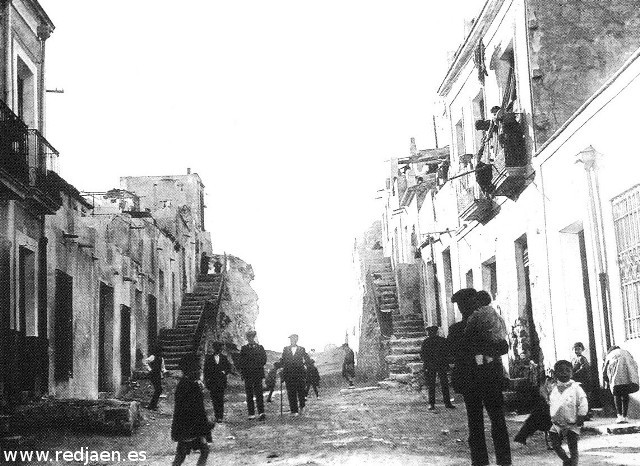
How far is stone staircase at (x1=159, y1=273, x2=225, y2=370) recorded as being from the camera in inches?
1131

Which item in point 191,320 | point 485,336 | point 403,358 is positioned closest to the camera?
point 485,336

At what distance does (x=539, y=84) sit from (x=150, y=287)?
15286 millimetres

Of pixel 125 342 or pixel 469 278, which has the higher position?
pixel 469 278

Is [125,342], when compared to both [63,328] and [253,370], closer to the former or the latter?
[63,328]

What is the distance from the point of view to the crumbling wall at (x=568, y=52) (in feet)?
53.4

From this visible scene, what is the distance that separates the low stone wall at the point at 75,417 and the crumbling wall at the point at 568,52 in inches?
331

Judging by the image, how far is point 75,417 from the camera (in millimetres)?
12781

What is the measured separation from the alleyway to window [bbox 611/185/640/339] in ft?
6.83

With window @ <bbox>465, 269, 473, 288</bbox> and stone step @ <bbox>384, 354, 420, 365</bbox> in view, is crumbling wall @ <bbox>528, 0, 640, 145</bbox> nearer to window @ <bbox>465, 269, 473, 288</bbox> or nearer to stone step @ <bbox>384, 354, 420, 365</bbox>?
window @ <bbox>465, 269, 473, 288</bbox>

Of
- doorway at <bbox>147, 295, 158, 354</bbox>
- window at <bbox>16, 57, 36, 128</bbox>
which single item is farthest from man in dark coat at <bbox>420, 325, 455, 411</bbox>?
doorway at <bbox>147, 295, 158, 354</bbox>

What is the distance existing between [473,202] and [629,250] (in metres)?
7.36

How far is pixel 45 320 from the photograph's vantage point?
16781 millimetres

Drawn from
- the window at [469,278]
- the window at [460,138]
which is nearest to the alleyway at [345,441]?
the window at [469,278]

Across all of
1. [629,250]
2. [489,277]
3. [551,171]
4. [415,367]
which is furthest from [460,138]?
[629,250]
